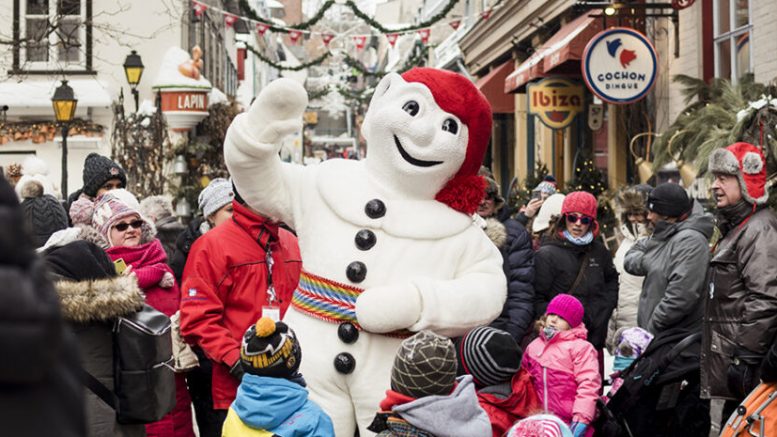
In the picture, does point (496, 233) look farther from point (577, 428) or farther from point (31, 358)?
point (31, 358)

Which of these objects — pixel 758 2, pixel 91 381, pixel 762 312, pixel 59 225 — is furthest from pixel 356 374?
pixel 758 2

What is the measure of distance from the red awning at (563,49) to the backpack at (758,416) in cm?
957

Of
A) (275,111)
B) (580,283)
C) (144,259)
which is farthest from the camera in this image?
(580,283)

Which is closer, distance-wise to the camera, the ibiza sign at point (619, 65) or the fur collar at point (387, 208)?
the fur collar at point (387, 208)

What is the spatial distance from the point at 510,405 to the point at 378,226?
1012 mm

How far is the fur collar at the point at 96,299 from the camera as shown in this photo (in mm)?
4570

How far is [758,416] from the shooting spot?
534 cm

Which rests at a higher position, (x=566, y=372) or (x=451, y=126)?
(x=451, y=126)

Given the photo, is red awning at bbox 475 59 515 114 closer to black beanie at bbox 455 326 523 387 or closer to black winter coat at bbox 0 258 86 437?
black beanie at bbox 455 326 523 387

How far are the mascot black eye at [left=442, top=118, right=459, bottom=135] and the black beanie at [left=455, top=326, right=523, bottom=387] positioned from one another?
91cm

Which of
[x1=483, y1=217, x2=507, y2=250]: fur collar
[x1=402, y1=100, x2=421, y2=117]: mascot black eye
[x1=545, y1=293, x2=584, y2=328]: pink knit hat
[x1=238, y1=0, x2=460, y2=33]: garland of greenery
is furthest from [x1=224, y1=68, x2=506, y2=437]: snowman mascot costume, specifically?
[x1=238, y1=0, x2=460, y2=33]: garland of greenery

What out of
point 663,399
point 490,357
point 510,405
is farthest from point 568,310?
point 490,357

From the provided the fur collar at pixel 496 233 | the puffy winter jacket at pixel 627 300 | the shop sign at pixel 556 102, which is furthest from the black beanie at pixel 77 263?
the shop sign at pixel 556 102

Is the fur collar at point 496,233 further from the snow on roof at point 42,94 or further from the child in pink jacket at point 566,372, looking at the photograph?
the snow on roof at point 42,94
